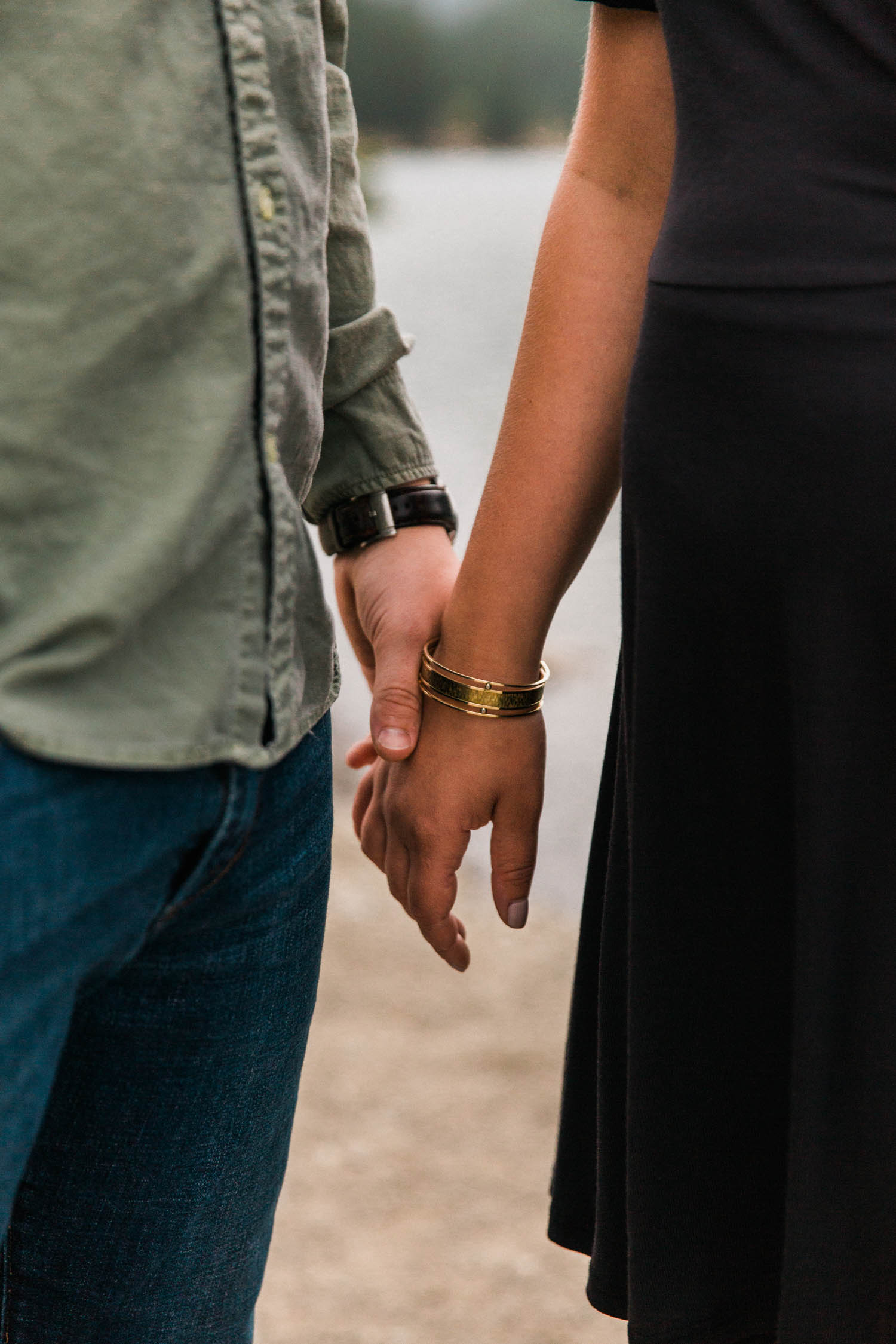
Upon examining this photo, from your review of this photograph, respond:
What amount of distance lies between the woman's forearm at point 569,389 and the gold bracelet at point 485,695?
0.03ft

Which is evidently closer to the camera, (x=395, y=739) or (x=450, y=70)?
(x=395, y=739)

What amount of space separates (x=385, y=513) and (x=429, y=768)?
209mm

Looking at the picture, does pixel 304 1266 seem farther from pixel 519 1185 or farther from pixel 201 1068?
pixel 201 1068

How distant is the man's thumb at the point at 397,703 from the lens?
1014 millimetres

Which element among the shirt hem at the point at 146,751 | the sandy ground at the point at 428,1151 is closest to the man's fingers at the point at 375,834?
the shirt hem at the point at 146,751

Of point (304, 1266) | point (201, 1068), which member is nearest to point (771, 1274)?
point (201, 1068)

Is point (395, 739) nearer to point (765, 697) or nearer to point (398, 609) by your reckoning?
point (398, 609)

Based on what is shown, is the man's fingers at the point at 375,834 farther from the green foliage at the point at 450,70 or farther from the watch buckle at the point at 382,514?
the green foliage at the point at 450,70

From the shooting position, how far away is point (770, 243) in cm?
75

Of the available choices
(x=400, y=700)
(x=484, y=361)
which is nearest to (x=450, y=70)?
(x=400, y=700)

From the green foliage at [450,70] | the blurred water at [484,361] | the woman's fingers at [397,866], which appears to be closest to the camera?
the woman's fingers at [397,866]

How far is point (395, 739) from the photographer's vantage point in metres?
1.01

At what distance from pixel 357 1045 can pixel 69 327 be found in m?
1.94

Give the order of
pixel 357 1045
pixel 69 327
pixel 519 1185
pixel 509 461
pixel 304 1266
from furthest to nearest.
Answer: pixel 357 1045, pixel 519 1185, pixel 304 1266, pixel 509 461, pixel 69 327
